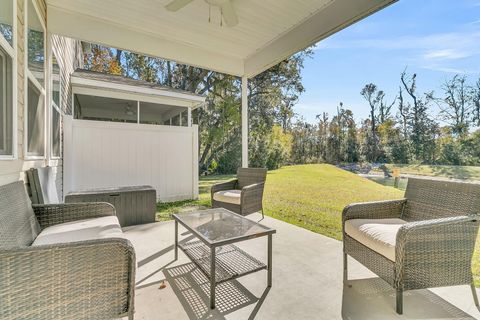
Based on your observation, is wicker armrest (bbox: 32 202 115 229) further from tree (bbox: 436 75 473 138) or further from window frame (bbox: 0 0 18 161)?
tree (bbox: 436 75 473 138)

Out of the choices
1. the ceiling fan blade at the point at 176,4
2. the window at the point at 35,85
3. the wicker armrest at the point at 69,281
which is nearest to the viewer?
the wicker armrest at the point at 69,281

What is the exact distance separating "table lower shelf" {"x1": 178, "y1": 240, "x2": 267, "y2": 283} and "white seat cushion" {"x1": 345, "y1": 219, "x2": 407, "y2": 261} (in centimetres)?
90

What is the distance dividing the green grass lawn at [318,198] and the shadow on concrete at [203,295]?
77.5 inches

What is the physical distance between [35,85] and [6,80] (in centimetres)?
114

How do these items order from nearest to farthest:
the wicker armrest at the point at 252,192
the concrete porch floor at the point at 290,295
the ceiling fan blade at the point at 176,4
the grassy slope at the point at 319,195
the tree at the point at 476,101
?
the concrete porch floor at the point at 290,295 → the ceiling fan blade at the point at 176,4 → the tree at the point at 476,101 → the wicker armrest at the point at 252,192 → the grassy slope at the point at 319,195

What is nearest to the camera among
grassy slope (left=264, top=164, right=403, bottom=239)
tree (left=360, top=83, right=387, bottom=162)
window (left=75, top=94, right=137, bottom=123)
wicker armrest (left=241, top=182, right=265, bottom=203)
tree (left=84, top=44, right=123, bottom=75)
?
wicker armrest (left=241, top=182, right=265, bottom=203)

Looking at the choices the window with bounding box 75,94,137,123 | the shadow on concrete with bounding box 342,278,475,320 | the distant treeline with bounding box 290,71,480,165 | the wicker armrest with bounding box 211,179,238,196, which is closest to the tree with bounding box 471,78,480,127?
the distant treeline with bounding box 290,71,480,165

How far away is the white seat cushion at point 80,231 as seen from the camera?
1.90 m

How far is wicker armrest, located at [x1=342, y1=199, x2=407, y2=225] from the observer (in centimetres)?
239

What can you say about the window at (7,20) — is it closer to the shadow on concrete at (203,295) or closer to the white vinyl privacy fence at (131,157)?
the shadow on concrete at (203,295)

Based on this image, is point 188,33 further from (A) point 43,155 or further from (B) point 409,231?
(B) point 409,231

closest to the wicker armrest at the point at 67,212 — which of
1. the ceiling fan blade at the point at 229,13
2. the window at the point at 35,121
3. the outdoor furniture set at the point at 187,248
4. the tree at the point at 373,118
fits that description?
the outdoor furniture set at the point at 187,248

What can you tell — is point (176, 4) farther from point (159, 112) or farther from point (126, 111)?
point (159, 112)

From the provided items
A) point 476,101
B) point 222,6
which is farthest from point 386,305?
point 222,6
